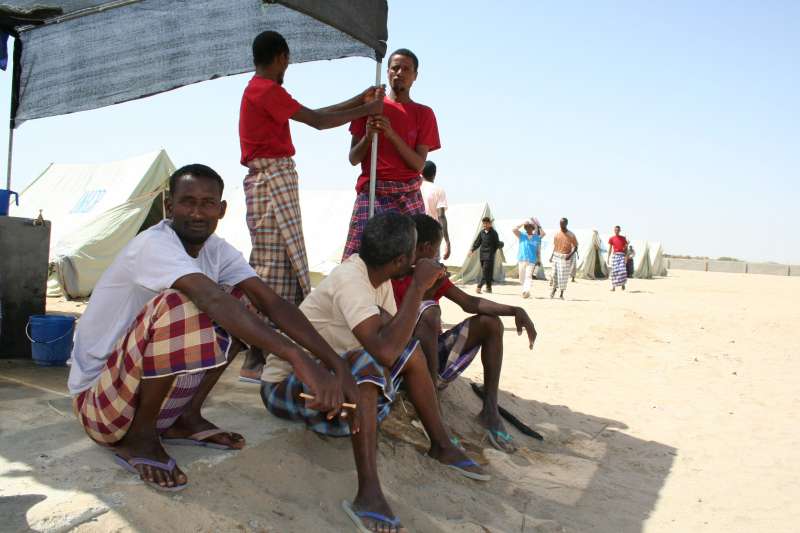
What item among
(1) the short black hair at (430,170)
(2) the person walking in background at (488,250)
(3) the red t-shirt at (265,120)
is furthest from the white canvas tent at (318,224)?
(3) the red t-shirt at (265,120)

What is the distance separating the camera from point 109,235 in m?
8.69

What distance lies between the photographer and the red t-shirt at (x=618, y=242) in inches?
576

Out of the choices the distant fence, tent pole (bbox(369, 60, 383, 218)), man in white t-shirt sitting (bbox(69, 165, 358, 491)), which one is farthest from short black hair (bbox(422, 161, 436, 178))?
the distant fence

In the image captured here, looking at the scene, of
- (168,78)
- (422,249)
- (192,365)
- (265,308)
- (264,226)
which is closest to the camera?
(192,365)

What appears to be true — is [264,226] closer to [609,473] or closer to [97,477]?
[97,477]

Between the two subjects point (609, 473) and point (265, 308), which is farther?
point (609, 473)

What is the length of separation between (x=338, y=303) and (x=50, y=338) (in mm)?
2054

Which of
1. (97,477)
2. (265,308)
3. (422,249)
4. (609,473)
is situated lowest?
(609,473)

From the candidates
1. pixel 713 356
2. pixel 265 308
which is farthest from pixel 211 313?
pixel 713 356

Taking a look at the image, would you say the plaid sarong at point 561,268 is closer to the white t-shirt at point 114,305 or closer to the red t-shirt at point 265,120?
the red t-shirt at point 265,120

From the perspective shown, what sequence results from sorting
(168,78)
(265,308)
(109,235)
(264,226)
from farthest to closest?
(109,235)
(168,78)
(264,226)
(265,308)

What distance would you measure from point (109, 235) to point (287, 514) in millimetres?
7687

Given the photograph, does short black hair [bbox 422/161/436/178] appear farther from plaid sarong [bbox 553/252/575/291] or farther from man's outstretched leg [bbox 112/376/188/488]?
plaid sarong [bbox 553/252/575/291]

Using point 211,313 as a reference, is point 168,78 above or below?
above
